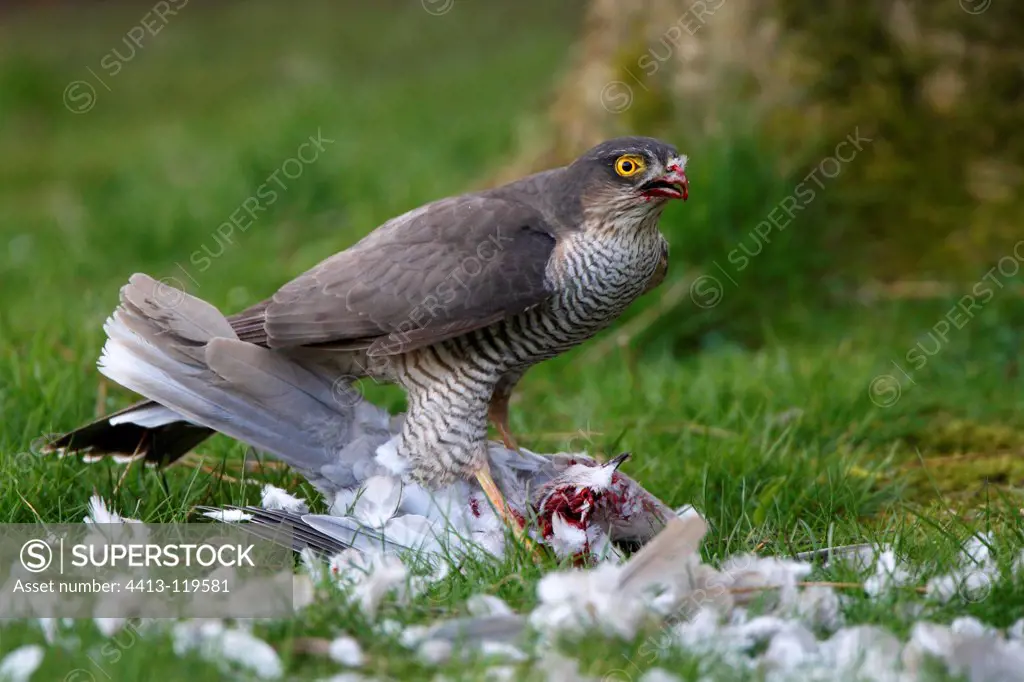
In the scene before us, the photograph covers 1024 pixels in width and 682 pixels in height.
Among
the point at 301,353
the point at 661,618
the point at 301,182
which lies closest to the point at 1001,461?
the point at 661,618

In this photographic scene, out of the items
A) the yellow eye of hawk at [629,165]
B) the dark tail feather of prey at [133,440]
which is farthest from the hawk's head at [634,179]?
the dark tail feather of prey at [133,440]

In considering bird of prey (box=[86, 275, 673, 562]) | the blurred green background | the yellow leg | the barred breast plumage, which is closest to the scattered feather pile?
bird of prey (box=[86, 275, 673, 562])

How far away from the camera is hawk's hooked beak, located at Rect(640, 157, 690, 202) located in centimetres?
376

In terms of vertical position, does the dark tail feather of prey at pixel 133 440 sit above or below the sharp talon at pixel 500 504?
above

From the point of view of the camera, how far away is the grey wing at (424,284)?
12.1ft

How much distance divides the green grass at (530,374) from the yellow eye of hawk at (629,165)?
3.54ft

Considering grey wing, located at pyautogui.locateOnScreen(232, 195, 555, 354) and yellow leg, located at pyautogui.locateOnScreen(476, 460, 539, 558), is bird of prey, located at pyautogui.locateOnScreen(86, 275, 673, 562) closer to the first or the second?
yellow leg, located at pyautogui.locateOnScreen(476, 460, 539, 558)

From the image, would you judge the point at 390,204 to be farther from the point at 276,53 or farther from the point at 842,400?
the point at 276,53

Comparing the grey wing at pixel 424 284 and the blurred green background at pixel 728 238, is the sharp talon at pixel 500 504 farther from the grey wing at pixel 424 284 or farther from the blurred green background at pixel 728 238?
the blurred green background at pixel 728 238

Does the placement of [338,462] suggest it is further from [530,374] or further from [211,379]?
[530,374]

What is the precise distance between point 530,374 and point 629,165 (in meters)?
2.17

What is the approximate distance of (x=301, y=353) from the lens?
13.2 ft

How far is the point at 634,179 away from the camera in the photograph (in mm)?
3789

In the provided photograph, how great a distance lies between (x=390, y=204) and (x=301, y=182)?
96cm
